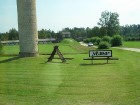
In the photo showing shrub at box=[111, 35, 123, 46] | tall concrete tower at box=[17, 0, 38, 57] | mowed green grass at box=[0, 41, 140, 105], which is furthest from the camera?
shrub at box=[111, 35, 123, 46]

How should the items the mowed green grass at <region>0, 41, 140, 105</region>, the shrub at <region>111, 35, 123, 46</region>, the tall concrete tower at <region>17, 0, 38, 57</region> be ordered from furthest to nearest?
the shrub at <region>111, 35, 123, 46</region> → the tall concrete tower at <region>17, 0, 38, 57</region> → the mowed green grass at <region>0, 41, 140, 105</region>

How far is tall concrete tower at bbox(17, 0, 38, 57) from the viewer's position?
29266 millimetres

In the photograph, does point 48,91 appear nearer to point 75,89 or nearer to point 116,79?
point 75,89

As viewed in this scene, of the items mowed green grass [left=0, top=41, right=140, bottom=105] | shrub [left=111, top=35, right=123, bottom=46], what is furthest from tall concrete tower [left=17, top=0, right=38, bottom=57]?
shrub [left=111, top=35, right=123, bottom=46]

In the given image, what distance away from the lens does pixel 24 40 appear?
30.1m

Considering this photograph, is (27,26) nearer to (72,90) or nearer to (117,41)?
(72,90)

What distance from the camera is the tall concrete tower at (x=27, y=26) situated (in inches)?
1152

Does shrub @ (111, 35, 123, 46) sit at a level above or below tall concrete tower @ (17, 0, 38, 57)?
below

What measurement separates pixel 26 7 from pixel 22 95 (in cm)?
1880

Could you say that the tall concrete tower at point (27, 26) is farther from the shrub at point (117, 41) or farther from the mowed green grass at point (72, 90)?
the shrub at point (117, 41)

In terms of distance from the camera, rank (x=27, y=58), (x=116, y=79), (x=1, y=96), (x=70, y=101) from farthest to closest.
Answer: (x=27, y=58) → (x=116, y=79) → (x=1, y=96) → (x=70, y=101)

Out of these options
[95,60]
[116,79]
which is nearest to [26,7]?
[95,60]

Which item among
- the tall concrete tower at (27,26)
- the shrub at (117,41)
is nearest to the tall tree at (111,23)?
the shrub at (117,41)

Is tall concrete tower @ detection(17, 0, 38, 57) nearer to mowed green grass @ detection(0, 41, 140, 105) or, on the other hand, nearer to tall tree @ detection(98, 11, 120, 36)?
mowed green grass @ detection(0, 41, 140, 105)
